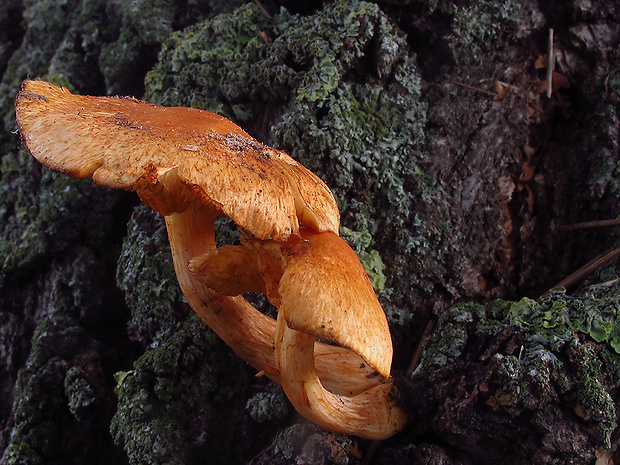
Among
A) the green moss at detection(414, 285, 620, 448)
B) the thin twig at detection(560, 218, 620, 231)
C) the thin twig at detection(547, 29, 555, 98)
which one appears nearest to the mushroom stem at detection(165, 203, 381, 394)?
the green moss at detection(414, 285, 620, 448)

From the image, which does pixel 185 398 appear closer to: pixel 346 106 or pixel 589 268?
pixel 346 106

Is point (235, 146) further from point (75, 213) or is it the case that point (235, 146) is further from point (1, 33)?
point (1, 33)

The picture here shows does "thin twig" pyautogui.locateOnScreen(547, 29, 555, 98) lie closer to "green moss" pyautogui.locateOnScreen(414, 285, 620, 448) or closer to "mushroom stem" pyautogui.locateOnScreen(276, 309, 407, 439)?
"green moss" pyautogui.locateOnScreen(414, 285, 620, 448)

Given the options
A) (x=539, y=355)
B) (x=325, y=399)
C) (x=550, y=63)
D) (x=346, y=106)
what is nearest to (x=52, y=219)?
(x=346, y=106)

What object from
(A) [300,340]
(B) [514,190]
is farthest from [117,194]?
(B) [514,190]

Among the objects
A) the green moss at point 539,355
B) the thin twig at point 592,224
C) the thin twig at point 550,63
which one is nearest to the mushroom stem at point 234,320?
the green moss at point 539,355

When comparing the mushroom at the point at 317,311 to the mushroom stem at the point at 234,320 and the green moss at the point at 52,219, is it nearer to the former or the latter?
the mushroom stem at the point at 234,320
